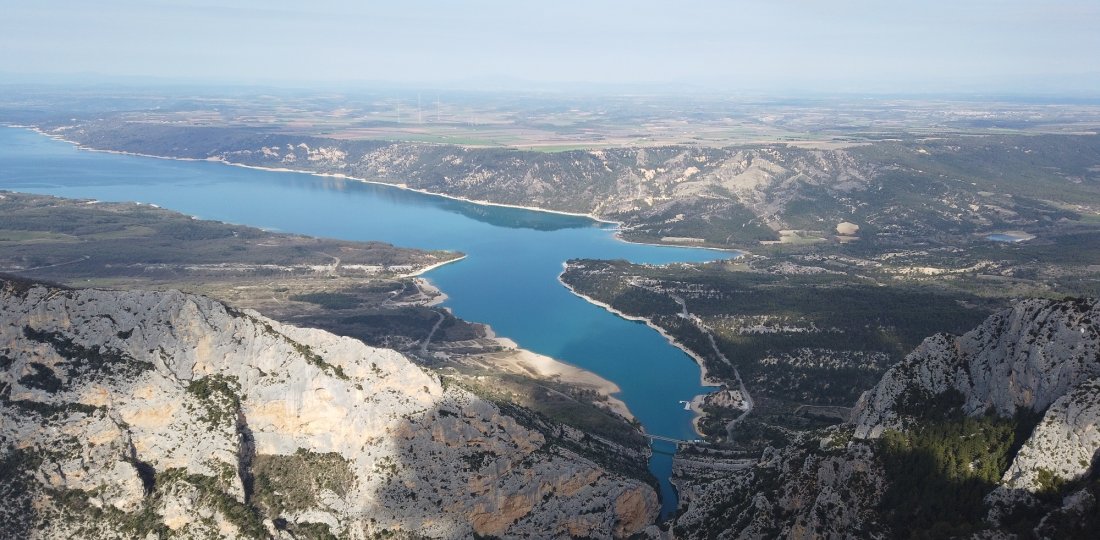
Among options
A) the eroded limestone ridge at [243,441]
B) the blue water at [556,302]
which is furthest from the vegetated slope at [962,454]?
the blue water at [556,302]

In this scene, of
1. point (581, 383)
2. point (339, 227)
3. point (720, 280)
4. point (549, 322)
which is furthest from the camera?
point (339, 227)

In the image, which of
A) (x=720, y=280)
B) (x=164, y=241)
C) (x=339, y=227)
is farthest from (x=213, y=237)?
(x=720, y=280)

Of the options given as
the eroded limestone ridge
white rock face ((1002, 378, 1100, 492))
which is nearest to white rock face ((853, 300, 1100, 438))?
white rock face ((1002, 378, 1100, 492))

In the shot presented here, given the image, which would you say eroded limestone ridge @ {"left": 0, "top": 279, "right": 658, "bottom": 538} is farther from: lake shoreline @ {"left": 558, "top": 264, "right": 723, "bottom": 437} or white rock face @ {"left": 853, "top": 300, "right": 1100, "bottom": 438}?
lake shoreline @ {"left": 558, "top": 264, "right": 723, "bottom": 437}

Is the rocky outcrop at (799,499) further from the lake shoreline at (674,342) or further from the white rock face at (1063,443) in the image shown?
the lake shoreline at (674,342)

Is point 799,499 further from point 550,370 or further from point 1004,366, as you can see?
point 550,370

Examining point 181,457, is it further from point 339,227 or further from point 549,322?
point 339,227
